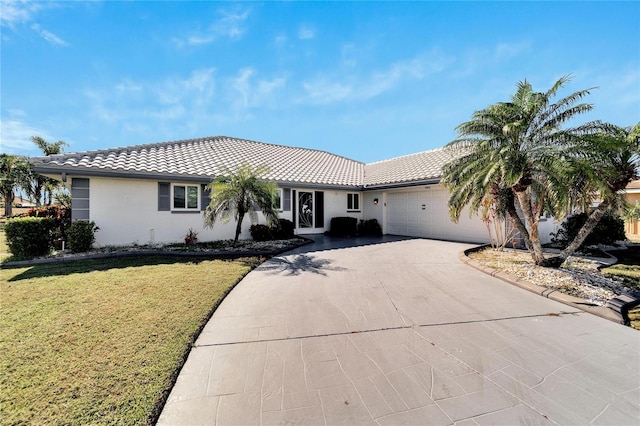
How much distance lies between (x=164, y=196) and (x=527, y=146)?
13283 mm

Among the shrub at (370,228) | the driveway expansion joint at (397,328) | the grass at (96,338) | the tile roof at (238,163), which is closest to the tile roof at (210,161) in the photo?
the tile roof at (238,163)

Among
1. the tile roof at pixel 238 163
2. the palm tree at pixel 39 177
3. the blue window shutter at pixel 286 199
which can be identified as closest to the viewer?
the tile roof at pixel 238 163

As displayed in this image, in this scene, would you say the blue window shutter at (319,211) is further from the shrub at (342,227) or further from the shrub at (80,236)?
the shrub at (80,236)

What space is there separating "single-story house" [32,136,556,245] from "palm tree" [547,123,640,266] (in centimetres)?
354

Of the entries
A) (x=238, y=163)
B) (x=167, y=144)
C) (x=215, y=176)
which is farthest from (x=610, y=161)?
(x=167, y=144)

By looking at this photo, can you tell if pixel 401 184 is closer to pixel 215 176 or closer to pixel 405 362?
pixel 215 176

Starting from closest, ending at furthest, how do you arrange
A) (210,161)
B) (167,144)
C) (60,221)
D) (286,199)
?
1. (60,221)
2. (210,161)
3. (286,199)
4. (167,144)

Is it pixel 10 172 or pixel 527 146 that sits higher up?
pixel 10 172

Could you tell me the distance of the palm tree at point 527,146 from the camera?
657 cm

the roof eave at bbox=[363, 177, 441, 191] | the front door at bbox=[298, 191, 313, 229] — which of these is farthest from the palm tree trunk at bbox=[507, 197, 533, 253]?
the front door at bbox=[298, 191, 313, 229]

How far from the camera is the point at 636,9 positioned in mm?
6977

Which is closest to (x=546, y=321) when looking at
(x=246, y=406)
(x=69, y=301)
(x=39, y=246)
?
(x=246, y=406)

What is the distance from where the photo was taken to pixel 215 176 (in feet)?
37.9

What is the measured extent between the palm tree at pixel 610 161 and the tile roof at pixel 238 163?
3538 mm
